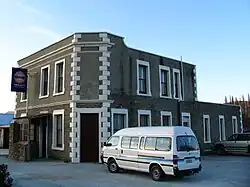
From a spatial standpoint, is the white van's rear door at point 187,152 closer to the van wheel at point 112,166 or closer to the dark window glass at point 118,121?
the van wheel at point 112,166

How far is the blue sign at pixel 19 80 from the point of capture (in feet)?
75.7

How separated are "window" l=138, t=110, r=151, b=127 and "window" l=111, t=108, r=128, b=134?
1432 mm

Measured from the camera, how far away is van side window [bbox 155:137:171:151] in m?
13.1

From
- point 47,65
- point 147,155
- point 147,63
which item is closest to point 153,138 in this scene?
point 147,155

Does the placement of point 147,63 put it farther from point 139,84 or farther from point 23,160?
point 23,160

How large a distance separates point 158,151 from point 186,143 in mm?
1234

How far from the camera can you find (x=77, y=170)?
1625cm

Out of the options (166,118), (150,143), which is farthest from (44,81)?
(150,143)

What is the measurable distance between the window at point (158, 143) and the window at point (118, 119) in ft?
21.0

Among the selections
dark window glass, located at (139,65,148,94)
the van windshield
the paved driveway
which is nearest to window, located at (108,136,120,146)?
the paved driveway

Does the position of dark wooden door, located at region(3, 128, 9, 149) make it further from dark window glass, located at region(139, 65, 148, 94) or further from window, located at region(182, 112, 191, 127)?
window, located at region(182, 112, 191, 127)

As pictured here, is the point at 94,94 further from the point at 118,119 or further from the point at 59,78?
the point at 59,78

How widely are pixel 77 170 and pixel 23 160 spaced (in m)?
6.65

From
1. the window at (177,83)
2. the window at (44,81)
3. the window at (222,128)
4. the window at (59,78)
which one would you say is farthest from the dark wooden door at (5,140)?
the window at (222,128)
